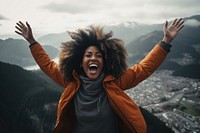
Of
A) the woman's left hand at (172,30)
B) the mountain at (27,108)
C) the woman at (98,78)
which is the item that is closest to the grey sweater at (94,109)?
the woman at (98,78)

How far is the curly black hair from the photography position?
9.84 ft

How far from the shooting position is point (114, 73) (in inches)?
114

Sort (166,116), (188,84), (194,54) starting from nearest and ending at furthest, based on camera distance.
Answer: (166,116), (188,84), (194,54)

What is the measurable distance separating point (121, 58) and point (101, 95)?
725 millimetres

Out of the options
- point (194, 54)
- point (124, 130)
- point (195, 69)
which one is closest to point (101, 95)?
point (124, 130)

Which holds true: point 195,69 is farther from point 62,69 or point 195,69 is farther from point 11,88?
point 62,69

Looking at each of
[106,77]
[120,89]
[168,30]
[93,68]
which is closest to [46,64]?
[93,68]

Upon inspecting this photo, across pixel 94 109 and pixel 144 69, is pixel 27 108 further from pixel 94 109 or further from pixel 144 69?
pixel 144 69

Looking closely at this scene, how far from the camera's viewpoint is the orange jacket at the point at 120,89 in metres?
2.58

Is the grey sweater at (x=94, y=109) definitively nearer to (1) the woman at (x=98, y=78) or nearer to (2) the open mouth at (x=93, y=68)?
(1) the woman at (x=98, y=78)

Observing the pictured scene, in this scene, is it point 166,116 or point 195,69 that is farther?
point 195,69

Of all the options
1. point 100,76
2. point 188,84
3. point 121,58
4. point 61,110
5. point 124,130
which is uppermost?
point 121,58

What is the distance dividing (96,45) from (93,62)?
0.35 m

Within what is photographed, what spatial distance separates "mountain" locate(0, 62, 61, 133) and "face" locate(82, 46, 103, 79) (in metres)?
44.5
